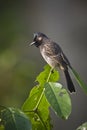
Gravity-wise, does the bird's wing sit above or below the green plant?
below

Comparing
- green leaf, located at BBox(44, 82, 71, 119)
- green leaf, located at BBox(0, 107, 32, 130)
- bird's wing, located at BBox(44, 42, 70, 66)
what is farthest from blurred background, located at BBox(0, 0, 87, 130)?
green leaf, located at BBox(0, 107, 32, 130)

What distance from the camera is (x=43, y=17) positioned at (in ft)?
22.0

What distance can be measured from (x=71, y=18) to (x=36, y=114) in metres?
5.09

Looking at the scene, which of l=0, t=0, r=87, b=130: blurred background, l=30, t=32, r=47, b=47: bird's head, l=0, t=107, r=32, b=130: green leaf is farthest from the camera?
l=0, t=0, r=87, b=130: blurred background

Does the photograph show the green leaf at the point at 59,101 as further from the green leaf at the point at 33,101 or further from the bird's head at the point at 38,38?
the bird's head at the point at 38,38

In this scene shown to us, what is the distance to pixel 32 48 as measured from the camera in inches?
267

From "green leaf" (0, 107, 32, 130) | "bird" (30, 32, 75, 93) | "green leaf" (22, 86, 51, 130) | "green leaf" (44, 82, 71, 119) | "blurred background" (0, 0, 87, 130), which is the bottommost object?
"blurred background" (0, 0, 87, 130)

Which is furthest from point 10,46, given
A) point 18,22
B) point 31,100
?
point 31,100

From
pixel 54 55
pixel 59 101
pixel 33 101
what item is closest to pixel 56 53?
pixel 54 55

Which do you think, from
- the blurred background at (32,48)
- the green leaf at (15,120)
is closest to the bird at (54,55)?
the green leaf at (15,120)

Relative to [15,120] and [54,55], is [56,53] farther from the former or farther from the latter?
[15,120]

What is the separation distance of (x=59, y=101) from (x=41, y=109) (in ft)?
0.51

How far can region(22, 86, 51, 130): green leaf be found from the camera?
4.60ft

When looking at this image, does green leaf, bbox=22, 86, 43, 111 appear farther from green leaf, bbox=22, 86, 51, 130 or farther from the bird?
the bird
